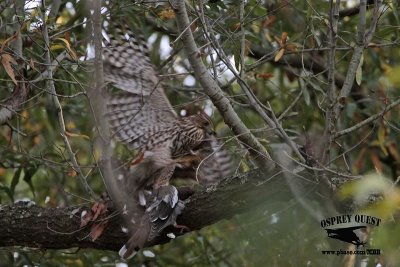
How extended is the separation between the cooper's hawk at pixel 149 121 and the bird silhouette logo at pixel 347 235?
3.16 ft

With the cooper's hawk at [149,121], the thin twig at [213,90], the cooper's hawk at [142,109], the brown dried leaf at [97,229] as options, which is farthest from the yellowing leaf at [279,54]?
the brown dried leaf at [97,229]

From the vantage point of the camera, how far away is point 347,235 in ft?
12.7

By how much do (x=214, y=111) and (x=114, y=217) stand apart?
5.39ft

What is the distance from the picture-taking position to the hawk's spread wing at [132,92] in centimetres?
484

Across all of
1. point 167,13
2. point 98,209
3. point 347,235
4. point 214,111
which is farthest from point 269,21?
point 98,209

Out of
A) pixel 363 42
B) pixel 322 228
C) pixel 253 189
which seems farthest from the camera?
pixel 322 228

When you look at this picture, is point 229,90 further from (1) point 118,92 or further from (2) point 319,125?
(2) point 319,125

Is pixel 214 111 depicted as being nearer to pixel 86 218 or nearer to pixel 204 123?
pixel 204 123

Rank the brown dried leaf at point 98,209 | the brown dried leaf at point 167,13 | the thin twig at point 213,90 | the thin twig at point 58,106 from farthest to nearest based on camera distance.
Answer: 1. the brown dried leaf at point 167,13
2. the brown dried leaf at point 98,209
3. the thin twig at point 58,106
4. the thin twig at point 213,90

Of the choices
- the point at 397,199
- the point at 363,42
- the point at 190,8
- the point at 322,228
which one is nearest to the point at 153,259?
the point at 322,228

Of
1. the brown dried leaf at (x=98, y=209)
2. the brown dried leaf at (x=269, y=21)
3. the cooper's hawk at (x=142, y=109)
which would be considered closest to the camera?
the brown dried leaf at (x=98, y=209)

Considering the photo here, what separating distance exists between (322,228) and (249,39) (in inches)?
48.8

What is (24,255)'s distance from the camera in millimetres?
4641

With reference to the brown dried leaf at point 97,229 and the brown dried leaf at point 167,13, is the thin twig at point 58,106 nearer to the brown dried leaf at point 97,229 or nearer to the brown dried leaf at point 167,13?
the brown dried leaf at point 97,229
